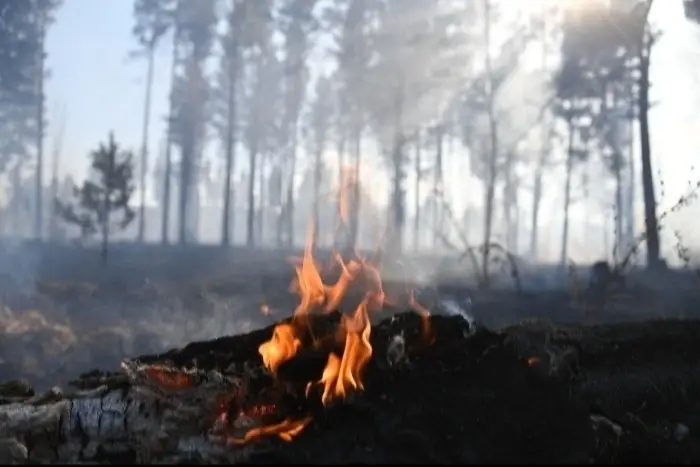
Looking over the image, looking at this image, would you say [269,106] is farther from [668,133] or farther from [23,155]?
[668,133]

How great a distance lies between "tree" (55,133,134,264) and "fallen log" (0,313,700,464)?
7.19 meters

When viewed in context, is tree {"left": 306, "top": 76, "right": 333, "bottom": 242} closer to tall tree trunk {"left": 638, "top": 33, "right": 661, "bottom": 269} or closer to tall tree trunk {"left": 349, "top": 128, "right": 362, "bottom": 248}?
tall tree trunk {"left": 349, "top": 128, "right": 362, "bottom": 248}

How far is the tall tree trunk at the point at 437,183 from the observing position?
13.1m

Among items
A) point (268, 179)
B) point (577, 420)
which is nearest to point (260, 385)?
point (577, 420)

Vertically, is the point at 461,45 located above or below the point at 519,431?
above

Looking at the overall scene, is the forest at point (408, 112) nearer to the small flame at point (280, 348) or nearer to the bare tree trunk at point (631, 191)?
the bare tree trunk at point (631, 191)

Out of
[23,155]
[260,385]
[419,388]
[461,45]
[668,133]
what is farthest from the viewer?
[23,155]

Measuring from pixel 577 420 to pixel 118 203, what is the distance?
1035 centimetres

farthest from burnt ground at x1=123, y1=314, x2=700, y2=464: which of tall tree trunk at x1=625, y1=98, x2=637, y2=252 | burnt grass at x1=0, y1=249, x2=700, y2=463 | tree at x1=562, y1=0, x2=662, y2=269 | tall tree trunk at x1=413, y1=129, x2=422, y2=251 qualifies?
tall tree trunk at x1=413, y1=129, x2=422, y2=251

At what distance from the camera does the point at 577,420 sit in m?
4.14

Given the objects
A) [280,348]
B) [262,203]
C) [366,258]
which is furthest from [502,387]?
[262,203]

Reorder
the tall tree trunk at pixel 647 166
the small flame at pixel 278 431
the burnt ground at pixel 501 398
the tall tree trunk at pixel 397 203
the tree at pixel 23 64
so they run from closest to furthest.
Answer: the burnt ground at pixel 501 398
the small flame at pixel 278 431
the tall tree trunk at pixel 647 166
the tree at pixel 23 64
the tall tree trunk at pixel 397 203

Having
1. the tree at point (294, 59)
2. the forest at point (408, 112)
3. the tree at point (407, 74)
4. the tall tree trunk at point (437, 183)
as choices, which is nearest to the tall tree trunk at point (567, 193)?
the forest at point (408, 112)

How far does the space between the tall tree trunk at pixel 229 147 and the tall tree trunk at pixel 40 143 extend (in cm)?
379
